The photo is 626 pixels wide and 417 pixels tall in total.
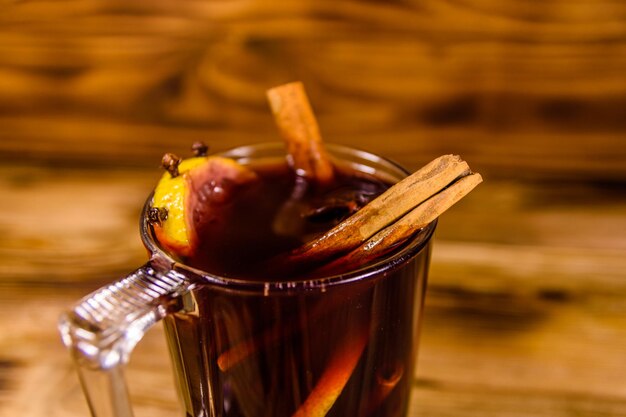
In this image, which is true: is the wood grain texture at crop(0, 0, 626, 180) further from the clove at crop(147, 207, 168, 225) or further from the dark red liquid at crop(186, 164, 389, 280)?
the clove at crop(147, 207, 168, 225)

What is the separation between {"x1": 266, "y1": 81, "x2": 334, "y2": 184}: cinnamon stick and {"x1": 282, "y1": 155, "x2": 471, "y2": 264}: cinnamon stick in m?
0.15

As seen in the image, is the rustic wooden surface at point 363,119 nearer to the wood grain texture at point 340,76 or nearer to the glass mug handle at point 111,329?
the wood grain texture at point 340,76

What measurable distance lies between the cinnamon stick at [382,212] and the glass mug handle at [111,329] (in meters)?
0.12

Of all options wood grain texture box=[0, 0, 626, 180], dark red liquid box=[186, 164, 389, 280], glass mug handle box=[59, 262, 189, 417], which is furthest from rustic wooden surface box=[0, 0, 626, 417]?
glass mug handle box=[59, 262, 189, 417]

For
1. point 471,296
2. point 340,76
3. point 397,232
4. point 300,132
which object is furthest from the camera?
point 340,76

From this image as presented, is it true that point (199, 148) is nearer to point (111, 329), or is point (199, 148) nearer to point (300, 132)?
point (300, 132)

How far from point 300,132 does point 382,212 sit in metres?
0.18

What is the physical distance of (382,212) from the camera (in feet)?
1.93

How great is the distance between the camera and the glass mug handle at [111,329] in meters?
0.46

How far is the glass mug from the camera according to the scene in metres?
0.48

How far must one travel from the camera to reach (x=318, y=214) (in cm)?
66

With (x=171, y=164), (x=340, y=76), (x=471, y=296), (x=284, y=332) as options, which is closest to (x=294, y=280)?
(x=284, y=332)

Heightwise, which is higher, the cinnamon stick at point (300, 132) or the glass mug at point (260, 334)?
the cinnamon stick at point (300, 132)

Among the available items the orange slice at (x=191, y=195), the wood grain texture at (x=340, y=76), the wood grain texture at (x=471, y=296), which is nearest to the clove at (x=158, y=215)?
the orange slice at (x=191, y=195)
